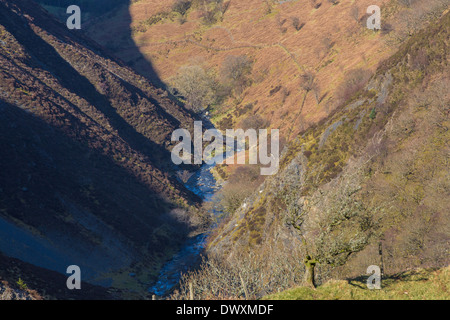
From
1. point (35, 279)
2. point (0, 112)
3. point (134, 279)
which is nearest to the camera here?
point (35, 279)

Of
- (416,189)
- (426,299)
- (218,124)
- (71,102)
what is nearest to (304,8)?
(218,124)

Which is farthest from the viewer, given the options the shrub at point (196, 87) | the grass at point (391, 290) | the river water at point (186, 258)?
the shrub at point (196, 87)

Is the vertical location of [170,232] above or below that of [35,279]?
above

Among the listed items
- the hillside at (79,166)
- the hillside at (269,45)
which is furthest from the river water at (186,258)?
the hillside at (269,45)

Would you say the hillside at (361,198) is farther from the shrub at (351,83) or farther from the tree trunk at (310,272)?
the shrub at (351,83)

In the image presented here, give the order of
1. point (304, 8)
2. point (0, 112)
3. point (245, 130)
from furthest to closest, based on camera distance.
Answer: point (304, 8), point (245, 130), point (0, 112)

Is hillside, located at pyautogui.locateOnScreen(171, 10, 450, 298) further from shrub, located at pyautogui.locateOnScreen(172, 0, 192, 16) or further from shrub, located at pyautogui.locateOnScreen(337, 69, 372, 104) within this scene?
shrub, located at pyautogui.locateOnScreen(172, 0, 192, 16)
